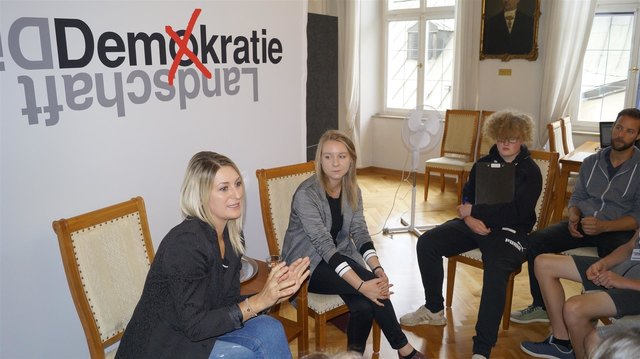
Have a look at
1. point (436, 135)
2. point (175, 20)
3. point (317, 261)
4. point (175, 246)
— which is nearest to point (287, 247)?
point (317, 261)

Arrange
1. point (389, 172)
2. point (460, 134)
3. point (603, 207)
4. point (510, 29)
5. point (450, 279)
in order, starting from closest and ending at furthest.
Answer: point (603, 207), point (450, 279), point (510, 29), point (460, 134), point (389, 172)

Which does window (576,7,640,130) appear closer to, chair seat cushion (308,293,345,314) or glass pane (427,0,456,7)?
glass pane (427,0,456,7)

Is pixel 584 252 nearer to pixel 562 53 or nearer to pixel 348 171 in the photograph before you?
pixel 348 171

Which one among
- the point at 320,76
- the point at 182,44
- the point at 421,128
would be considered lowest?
the point at 421,128

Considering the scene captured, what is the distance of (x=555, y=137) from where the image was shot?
4812 millimetres

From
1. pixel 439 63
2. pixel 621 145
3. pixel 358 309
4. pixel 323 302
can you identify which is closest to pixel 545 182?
pixel 621 145

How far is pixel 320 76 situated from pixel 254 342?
2578 millimetres

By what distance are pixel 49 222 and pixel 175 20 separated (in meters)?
1.13

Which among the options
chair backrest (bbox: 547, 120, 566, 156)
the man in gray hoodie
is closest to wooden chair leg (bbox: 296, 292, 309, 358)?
the man in gray hoodie

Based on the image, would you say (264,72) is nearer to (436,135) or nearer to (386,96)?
(436,135)

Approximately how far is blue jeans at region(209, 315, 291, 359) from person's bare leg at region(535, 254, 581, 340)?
5.12 ft

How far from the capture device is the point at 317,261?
2.55 m

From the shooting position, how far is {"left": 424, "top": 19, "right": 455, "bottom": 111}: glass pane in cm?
641

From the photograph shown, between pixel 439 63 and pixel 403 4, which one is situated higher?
pixel 403 4
